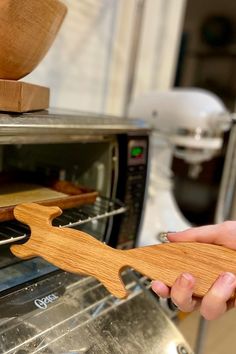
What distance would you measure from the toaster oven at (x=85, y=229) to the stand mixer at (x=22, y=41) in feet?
0.11

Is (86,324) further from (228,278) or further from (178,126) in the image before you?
(178,126)

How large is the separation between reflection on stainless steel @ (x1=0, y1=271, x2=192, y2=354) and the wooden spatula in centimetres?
11

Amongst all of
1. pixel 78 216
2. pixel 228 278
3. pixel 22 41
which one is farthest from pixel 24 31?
pixel 228 278

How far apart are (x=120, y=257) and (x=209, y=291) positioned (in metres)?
0.12

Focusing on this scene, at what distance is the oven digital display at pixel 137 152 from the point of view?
0.75 metres

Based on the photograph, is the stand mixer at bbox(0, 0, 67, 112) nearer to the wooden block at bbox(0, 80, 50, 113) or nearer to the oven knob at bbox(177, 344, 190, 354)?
the wooden block at bbox(0, 80, 50, 113)

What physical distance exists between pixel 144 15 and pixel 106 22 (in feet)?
Result: 0.60

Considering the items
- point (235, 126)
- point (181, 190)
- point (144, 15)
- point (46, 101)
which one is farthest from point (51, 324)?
point (181, 190)

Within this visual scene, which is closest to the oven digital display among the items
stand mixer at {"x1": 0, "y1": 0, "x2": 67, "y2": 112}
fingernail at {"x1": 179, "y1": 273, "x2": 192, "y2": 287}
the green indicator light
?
the green indicator light

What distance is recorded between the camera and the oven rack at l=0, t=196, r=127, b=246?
59cm

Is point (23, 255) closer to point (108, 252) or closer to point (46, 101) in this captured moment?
point (108, 252)

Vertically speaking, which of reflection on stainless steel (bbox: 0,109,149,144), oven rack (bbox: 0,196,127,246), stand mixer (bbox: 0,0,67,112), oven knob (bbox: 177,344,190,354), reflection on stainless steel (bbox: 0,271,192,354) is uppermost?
stand mixer (bbox: 0,0,67,112)

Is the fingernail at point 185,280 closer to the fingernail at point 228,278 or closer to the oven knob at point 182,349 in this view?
the fingernail at point 228,278

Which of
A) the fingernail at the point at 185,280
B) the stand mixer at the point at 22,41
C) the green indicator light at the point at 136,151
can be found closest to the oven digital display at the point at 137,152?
the green indicator light at the point at 136,151
